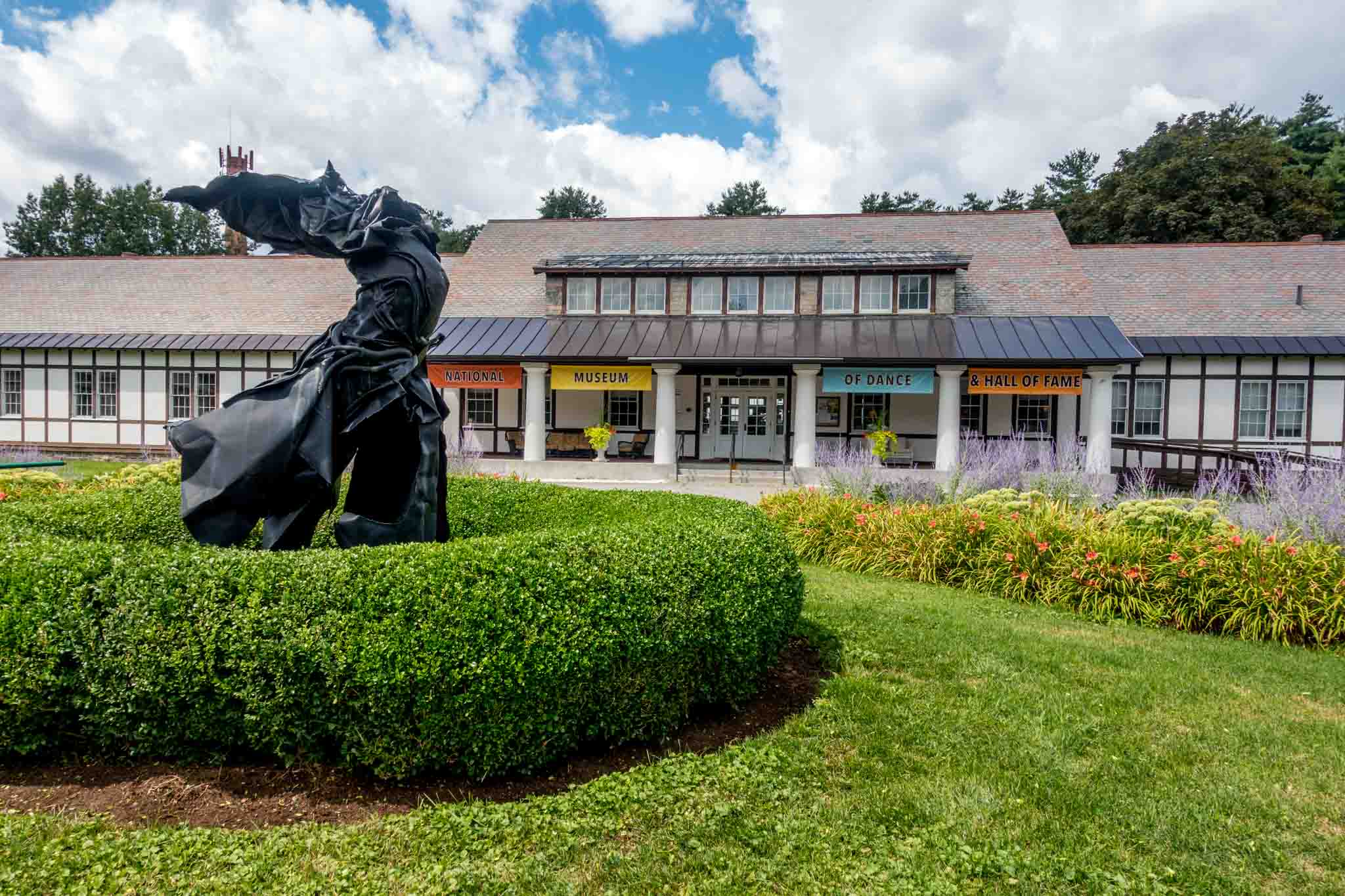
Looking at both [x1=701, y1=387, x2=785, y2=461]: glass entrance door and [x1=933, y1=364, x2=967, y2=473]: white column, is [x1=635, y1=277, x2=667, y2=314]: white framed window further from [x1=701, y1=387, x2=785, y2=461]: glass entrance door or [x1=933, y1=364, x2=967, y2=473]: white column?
[x1=933, y1=364, x2=967, y2=473]: white column

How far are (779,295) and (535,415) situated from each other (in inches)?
315

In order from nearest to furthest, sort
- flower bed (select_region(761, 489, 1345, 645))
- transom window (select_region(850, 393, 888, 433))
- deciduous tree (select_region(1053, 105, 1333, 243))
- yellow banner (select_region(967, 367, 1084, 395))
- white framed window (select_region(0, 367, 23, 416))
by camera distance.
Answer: flower bed (select_region(761, 489, 1345, 645)) < yellow banner (select_region(967, 367, 1084, 395)) < transom window (select_region(850, 393, 888, 433)) < white framed window (select_region(0, 367, 23, 416)) < deciduous tree (select_region(1053, 105, 1333, 243))

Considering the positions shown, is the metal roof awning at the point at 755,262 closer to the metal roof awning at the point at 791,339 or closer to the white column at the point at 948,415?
the metal roof awning at the point at 791,339

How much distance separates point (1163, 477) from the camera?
1892cm

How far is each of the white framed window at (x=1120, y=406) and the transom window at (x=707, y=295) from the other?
454 inches

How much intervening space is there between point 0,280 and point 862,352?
99.9 ft

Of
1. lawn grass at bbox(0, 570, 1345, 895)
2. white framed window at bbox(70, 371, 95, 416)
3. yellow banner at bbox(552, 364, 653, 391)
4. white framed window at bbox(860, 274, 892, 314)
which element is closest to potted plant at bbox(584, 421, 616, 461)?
yellow banner at bbox(552, 364, 653, 391)

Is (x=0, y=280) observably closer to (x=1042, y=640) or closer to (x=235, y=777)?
(x=235, y=777)

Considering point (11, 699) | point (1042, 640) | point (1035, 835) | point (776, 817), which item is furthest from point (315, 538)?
point (1042, 640)

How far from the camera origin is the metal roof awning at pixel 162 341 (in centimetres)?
2397

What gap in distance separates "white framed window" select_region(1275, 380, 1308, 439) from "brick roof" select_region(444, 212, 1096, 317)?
5.62 m

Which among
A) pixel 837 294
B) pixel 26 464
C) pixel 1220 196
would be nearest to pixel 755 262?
pixel 837 294

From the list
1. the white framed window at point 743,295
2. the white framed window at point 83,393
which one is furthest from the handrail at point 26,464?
the white framed window at point 743,295

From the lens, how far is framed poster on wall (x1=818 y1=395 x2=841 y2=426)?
23.2m
